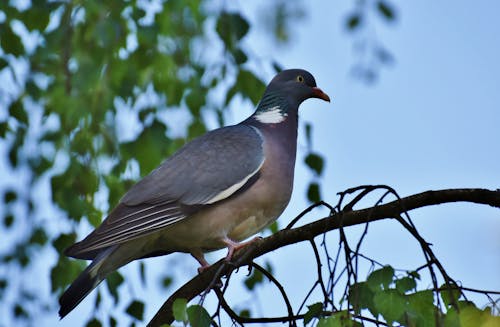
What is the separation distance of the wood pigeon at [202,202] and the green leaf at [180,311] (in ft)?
2.90

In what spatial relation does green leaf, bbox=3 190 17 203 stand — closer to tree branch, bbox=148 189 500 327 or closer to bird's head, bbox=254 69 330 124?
bird's head, bbox=254 69 330 124

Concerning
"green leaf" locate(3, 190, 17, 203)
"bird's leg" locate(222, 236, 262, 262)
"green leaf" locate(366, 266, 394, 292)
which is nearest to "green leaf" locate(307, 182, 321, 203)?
"bird's leg" locate(222, 236, 262, 262)

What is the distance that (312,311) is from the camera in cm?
159

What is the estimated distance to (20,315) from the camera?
152 inches

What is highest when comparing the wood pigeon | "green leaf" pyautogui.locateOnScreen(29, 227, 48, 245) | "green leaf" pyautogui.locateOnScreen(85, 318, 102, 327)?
"green leaf" pyautogui.locateOnScreen(29, 227, 48, 245)

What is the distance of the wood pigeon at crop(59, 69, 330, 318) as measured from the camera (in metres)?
2.53

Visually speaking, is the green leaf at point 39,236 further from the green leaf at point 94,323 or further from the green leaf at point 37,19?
the green leaf at point 37,19

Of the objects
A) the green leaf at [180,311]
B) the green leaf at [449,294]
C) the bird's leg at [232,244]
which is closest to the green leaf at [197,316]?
the green leaf at [180,311]

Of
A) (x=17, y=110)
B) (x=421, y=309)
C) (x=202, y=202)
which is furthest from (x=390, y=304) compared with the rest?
(x=17, y=110)

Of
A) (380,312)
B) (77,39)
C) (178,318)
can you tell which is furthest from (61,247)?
(380,312)

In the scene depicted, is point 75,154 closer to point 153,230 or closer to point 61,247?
point 61,247

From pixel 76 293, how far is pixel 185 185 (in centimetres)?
51

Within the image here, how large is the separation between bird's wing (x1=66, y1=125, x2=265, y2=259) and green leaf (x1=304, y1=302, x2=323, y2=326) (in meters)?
0.95

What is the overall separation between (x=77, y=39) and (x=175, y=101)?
427 mm
